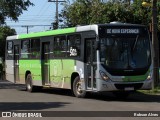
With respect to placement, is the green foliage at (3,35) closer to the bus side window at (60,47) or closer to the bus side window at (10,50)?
the bus side window at (10,50)

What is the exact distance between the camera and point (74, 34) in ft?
68.9

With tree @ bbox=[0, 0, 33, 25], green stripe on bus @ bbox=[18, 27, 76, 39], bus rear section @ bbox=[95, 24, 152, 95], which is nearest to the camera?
bus rear section @ bbox=[95, 24, 152, 95]

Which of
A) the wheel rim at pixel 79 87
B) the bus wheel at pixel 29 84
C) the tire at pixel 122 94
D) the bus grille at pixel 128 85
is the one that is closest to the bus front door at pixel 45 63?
the bus wheel at pixel 29 84

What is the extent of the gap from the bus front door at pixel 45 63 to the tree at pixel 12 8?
10165 mm

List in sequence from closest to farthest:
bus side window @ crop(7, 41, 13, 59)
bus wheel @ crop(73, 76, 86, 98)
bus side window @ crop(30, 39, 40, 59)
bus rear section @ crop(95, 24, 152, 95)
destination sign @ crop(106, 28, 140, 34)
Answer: bus rear section @ crop(95, 24, 152, 95)
destination sign @ crop(106, 28, 140, 34)
bus wheel @ crop(73, 76, 86, 98)
bus side window @ crop(30, 39, 40, 59)
bus side window @ crop(7, 41, 13, 59)

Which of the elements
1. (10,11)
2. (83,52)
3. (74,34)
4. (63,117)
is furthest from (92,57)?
(10,11)

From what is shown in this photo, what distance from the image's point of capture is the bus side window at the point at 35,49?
2449 centimetres

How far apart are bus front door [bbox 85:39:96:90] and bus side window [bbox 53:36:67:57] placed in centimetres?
201

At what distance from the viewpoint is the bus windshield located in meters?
19.0

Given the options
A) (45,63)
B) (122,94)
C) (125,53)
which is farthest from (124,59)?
(45,63)

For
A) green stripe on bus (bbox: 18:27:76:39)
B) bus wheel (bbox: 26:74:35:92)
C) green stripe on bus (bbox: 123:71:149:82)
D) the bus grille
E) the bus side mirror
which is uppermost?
green stripe on bus (bbox: 18:27:76:39)

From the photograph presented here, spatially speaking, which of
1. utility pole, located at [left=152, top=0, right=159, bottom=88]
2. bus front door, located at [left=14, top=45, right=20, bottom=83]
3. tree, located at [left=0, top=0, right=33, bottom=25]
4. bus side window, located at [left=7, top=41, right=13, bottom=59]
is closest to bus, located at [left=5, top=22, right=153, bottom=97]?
utility pole, located at [left=152, top=0, right=159, bottom=88]

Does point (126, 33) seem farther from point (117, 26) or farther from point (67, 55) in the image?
point (67, 55)

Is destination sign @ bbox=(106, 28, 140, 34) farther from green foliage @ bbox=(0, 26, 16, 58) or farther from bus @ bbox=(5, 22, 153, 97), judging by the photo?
green foliage @ bbox=(0, 26, 16, 58)
